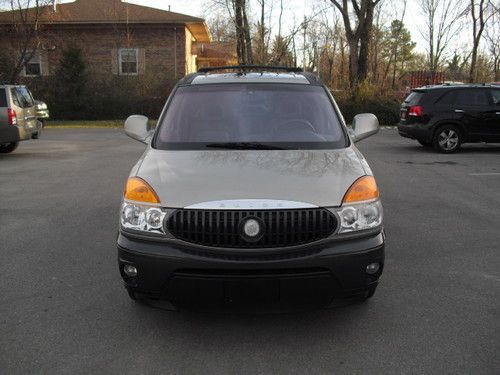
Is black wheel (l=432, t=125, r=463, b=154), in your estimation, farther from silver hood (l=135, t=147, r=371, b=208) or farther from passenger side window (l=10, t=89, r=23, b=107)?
passenger side window (l=10, t=89, r=23, b=107)

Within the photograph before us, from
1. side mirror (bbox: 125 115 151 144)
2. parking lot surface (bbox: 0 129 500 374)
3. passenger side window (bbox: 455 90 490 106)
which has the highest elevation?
passenger side window (bbox: 455 90 490 106)

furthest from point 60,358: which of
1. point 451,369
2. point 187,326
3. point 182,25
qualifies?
point 182,25

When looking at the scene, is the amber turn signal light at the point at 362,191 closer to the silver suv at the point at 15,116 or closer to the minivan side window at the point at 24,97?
the silver suv at the point at 15,116

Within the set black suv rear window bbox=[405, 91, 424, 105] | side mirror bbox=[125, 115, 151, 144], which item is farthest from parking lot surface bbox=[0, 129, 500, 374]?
black suv rear window bbox=[405, 91, 424, 105]

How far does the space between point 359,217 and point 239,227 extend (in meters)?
0.79

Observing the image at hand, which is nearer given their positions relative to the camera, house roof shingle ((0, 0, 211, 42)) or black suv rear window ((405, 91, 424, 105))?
black suv rear window ((405, 91, 424, 105))

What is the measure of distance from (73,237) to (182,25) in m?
25.8

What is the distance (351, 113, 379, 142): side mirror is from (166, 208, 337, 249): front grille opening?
6.08ft

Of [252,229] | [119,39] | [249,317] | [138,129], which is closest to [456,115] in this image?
[138,129]

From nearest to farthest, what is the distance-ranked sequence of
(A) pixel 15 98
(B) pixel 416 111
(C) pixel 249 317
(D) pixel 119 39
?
1. (C) pixel 249 317
2. (A) pixel 15 98
3. (B) pixel 416 111
4. (D) pixel 119 39

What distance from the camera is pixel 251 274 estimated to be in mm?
3172

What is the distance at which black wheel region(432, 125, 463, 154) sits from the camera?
1345 centimetres

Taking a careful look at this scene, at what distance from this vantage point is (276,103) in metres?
4.61

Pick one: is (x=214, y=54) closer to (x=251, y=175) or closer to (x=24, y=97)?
(x=24, y=97)
